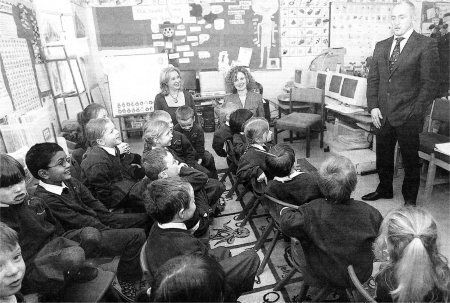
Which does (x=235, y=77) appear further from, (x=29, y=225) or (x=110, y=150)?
(x=29, y=225)

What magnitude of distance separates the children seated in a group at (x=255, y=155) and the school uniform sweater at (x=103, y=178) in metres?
0.77

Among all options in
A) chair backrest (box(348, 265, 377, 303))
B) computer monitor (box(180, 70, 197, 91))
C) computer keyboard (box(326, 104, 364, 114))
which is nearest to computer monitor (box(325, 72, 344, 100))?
computer keyboard (box(326, 104, 364, 114))

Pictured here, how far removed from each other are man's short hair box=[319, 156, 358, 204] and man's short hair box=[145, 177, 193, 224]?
61cm

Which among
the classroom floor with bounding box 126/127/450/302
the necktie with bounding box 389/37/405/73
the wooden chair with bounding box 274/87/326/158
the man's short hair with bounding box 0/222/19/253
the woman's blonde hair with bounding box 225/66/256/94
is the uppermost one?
the necktie with bounding box 389/37/405/73

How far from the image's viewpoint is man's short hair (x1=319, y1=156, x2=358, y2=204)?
143 centimetres

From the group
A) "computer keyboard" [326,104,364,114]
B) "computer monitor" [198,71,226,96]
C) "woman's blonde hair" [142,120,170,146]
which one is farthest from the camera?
"computer monitor" [198,71,226,96]

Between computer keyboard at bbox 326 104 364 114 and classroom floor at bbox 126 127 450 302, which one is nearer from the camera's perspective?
classroom floor at bbox 126 127 450 302

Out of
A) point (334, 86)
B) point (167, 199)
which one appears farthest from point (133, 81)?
point (167, 199)

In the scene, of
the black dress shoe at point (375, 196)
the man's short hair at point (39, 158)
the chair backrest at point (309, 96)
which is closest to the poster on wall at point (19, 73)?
the man's short hair at point (39, 158)

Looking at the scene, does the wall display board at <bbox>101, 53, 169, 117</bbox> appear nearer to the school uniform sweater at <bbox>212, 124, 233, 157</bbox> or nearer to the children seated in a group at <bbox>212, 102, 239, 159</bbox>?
the children seated in a group at <bbox>212, 102, 239, 159</bbox>

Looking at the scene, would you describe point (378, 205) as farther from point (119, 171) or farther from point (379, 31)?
point (379, 31)

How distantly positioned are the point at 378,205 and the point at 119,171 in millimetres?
2126

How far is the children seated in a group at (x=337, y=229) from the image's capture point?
4.58 feet

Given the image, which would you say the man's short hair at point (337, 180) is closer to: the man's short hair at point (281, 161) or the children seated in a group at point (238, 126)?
the man's short hair at point (281, 161)
